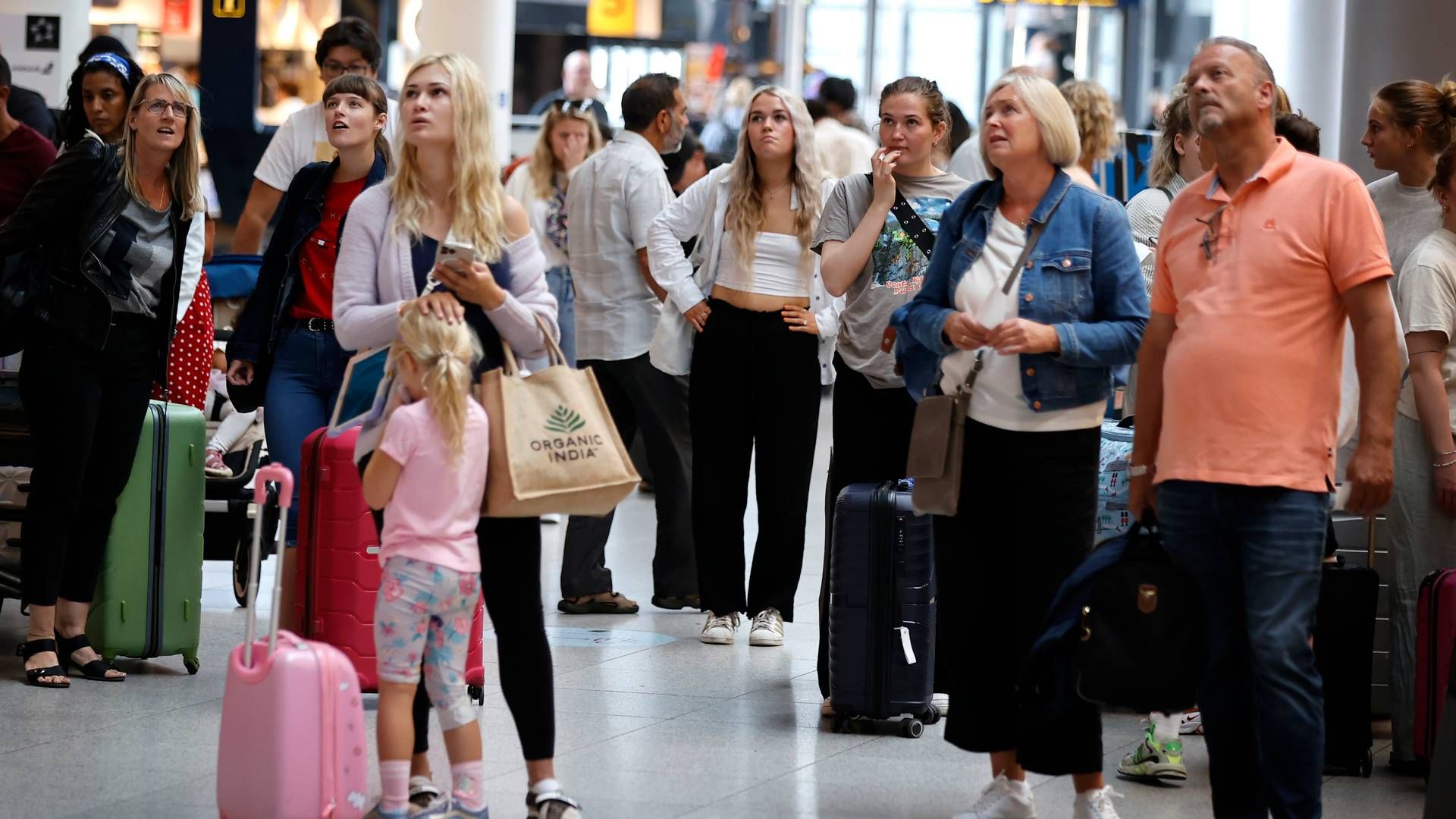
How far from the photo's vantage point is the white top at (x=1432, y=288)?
4699 mm

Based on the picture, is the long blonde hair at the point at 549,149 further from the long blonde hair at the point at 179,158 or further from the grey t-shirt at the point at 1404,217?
the grey t-shirt at the point at 1404,217

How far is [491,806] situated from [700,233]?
→ 109 inches

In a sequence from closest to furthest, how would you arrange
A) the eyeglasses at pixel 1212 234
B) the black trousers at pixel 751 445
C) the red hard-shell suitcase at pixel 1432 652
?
the eyeglasses at pixel 1212 234
the red hard-shell suitcase at pixel 1432 652
the black trousers at pixel 751 445

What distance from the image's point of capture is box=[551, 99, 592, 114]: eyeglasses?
31.5 feet

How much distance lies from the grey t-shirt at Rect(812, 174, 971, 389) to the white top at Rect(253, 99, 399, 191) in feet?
5.86

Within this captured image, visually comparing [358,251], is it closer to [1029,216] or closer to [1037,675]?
[1029,216]

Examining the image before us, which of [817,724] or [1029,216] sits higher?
[1029,216]

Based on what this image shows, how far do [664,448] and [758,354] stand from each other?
3.44 feet

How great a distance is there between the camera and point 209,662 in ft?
19.5

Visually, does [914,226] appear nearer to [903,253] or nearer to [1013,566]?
[903,253]

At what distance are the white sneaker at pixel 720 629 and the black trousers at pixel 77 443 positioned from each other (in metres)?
1.98

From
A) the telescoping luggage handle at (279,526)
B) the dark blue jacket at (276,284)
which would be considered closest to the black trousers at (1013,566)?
the telescoping luggage handle at (279,526)

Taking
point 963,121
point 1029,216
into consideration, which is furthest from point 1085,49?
point 1029,216

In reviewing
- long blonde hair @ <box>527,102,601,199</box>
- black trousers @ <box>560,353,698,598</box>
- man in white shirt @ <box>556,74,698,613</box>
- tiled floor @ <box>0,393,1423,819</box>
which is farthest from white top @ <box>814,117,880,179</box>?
tiled floor @ <box>0,393,1423,819</box>
